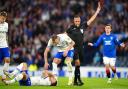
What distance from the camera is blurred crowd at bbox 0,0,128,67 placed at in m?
28.8

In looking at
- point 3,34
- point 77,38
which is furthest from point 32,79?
point 77,38

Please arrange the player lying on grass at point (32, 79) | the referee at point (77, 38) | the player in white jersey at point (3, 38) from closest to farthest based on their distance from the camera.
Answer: the player lying on grass at point (32, 79) < the player in white jersey at point (3, 38) < the referee at point (77, 38)

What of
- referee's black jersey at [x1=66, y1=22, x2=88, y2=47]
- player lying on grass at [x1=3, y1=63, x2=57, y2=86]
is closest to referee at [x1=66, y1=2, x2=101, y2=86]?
referee's black jersey at [x1=66, y1=22, x2=88, y2=47]

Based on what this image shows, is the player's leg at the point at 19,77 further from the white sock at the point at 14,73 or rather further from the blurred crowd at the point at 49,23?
the blurred crowd at the point at 49,23

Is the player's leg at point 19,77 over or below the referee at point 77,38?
below

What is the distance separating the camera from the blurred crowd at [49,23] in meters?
28.8

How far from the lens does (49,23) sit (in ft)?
107

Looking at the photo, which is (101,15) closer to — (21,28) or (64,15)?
(64,15)

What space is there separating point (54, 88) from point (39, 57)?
1173cm

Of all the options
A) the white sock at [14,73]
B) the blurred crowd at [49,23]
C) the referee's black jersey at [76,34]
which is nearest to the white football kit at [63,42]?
the referee's black jersey at [76,34]

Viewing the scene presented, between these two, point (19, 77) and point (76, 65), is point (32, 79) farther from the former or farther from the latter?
point (76, 65)

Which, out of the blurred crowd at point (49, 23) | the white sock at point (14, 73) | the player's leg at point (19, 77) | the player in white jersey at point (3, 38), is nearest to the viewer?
the player's leg at point (19, 77)

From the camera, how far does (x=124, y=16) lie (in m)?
31.5

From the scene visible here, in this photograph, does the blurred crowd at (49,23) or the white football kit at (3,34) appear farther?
the blurred crowd at (49,23)
